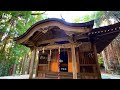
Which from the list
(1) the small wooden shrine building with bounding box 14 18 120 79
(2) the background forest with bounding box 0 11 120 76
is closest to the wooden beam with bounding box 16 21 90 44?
(1) the small wooden shrine building with bounding box 14 18 120 79

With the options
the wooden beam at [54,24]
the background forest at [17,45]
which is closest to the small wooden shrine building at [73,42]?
the wooden beam at [54,24]

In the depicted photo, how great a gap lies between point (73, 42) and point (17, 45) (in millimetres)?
7092

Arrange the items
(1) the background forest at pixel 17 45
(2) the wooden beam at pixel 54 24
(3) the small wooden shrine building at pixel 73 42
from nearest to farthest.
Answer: (2) the wooden beam at pixel 54 24 → (3) the small wooden shrine building at pixel 73 42 → (1) the background forest at pixel 17 45

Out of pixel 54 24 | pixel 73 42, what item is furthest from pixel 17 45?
pixel 73 42

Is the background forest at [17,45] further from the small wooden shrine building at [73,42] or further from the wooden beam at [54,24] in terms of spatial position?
the small wooden shrine building at [73,42]

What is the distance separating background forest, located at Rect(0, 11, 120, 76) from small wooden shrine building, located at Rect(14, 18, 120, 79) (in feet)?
7.79

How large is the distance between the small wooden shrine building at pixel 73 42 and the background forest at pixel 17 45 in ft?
7.79

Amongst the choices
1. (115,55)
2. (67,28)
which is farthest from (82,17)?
(67,28)

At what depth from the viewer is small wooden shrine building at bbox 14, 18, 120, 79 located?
14.2ft

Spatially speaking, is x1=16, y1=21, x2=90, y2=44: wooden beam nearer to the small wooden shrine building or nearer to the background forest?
the small wooden shrine building

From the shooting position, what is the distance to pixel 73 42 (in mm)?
4633

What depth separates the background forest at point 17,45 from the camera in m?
7.92
